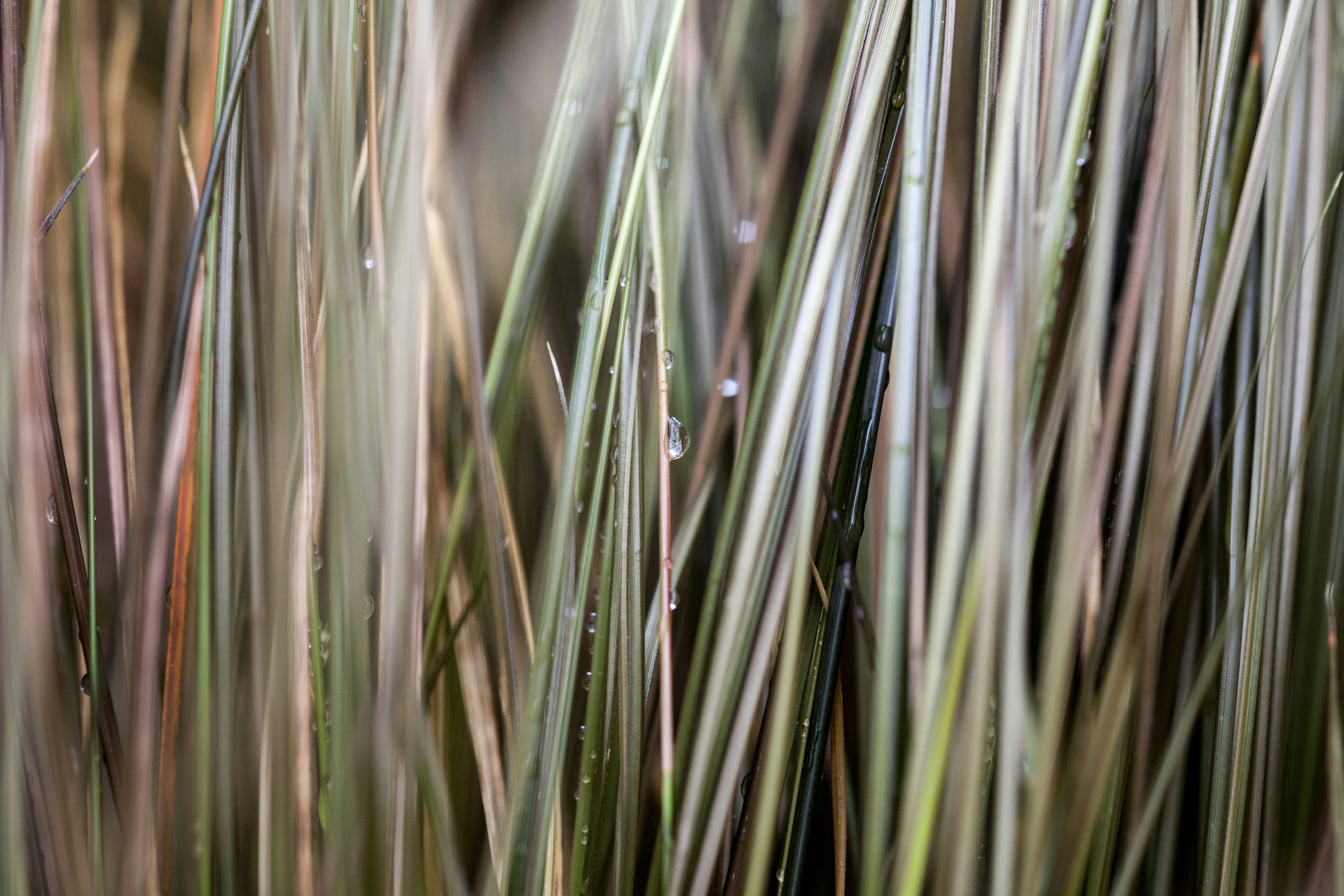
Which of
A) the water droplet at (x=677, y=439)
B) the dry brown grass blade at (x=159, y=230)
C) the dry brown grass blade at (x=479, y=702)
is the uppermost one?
the dry brown grass blade at (x=159, y=230)

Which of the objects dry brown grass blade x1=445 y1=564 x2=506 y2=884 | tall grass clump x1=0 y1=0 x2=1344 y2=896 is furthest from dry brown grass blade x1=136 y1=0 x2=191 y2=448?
dry brown grass blade x1=445 y1=564 x2=506 y2=884

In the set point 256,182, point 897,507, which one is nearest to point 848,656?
point 897,507

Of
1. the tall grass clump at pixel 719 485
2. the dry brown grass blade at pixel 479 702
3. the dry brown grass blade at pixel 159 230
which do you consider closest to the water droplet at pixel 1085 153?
the tall grass clump at pixel 719 485

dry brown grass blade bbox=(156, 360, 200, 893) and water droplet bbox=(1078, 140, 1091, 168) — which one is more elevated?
water droplet bbox=(1078, 140, 1091, 168)

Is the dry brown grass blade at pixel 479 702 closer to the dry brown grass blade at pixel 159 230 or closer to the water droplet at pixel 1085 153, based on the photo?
the dry brown grass blade at pixel 159 230

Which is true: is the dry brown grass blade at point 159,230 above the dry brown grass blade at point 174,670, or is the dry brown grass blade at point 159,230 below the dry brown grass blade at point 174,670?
above

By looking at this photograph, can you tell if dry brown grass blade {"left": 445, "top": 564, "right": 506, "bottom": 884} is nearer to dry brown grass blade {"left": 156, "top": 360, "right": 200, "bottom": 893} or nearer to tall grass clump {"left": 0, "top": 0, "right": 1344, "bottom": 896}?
tall grass clump {"left": 0, "top": 0, "right": 1344, "bottom": 896}

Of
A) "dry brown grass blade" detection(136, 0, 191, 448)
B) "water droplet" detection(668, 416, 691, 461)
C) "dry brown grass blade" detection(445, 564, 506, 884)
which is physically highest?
"dry brown grass blade" detection(136, 0, 191, 448)

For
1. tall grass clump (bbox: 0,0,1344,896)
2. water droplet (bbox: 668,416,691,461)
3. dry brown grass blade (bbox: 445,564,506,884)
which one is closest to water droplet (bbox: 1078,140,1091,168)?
tall grass clump (bbox: 0,0,1344,896)

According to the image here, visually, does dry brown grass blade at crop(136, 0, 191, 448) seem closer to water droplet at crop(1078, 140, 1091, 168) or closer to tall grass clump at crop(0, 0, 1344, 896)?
tall grass clump at crop(0, 0, 1344, 896)
